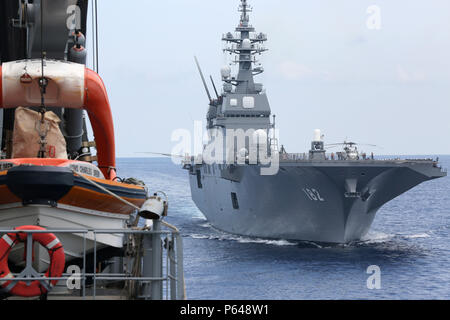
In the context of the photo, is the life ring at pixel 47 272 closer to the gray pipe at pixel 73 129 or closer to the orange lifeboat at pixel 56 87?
the orange lifeboat at pixel 56 87

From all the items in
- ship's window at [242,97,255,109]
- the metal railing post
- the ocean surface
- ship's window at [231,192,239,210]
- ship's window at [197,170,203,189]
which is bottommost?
the ocean surface

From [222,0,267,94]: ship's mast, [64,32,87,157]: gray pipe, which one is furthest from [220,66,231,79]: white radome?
[64,32,87,157]: gray pipe

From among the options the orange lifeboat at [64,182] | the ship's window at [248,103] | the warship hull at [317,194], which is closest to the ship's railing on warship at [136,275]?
the orange lifeboat at [64,182]

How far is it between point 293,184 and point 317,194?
140 cm

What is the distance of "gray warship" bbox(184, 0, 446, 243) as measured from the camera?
31.2m

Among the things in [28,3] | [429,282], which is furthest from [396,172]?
[28,3]

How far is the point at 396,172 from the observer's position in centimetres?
3112

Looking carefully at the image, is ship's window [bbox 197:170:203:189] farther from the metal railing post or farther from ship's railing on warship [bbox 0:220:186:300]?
the metal railing post

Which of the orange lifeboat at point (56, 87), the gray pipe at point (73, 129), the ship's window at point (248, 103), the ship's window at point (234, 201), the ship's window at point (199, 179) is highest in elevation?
the ship's window at point (248, 103)

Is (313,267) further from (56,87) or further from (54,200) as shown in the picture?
(54,200)

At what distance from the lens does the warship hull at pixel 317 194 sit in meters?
31.0

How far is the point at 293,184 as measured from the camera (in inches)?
1314

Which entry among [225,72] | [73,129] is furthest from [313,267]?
[225,72]
